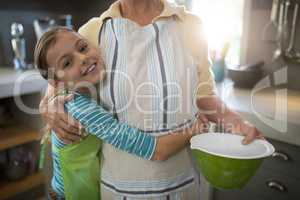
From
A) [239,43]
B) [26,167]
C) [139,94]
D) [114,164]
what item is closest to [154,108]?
[139,94]

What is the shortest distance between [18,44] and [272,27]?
1373 mm

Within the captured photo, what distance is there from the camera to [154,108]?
77 centimetres

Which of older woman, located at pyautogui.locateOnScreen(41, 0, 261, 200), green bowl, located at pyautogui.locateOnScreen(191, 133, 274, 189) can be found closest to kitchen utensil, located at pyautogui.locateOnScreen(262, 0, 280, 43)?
older woman, located at pyautogui.locateOnScreen(41, 0, 261, 200)

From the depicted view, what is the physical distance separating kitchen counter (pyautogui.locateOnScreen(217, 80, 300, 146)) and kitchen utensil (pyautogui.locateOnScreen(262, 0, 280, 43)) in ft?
0.91

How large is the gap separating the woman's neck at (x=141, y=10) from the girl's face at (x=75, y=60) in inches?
5.9

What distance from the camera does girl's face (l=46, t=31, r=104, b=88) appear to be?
0.77 m

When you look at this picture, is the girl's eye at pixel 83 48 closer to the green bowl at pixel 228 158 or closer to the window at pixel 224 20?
the green bowl at pixel 228 158

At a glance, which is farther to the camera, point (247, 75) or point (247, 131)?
point (247, 75)

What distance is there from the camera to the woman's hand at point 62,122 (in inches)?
30.3

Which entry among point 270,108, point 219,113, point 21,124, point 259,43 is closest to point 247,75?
point 259,43

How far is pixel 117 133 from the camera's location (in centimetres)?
72

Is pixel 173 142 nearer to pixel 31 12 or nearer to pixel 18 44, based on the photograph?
pixel 18 44

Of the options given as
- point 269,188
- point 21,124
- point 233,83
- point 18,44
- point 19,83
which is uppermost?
point 18,44

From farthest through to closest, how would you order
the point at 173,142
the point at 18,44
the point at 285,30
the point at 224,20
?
the point at 224,20
the point at 18,44
the point at 285,30
the point at 173,142
